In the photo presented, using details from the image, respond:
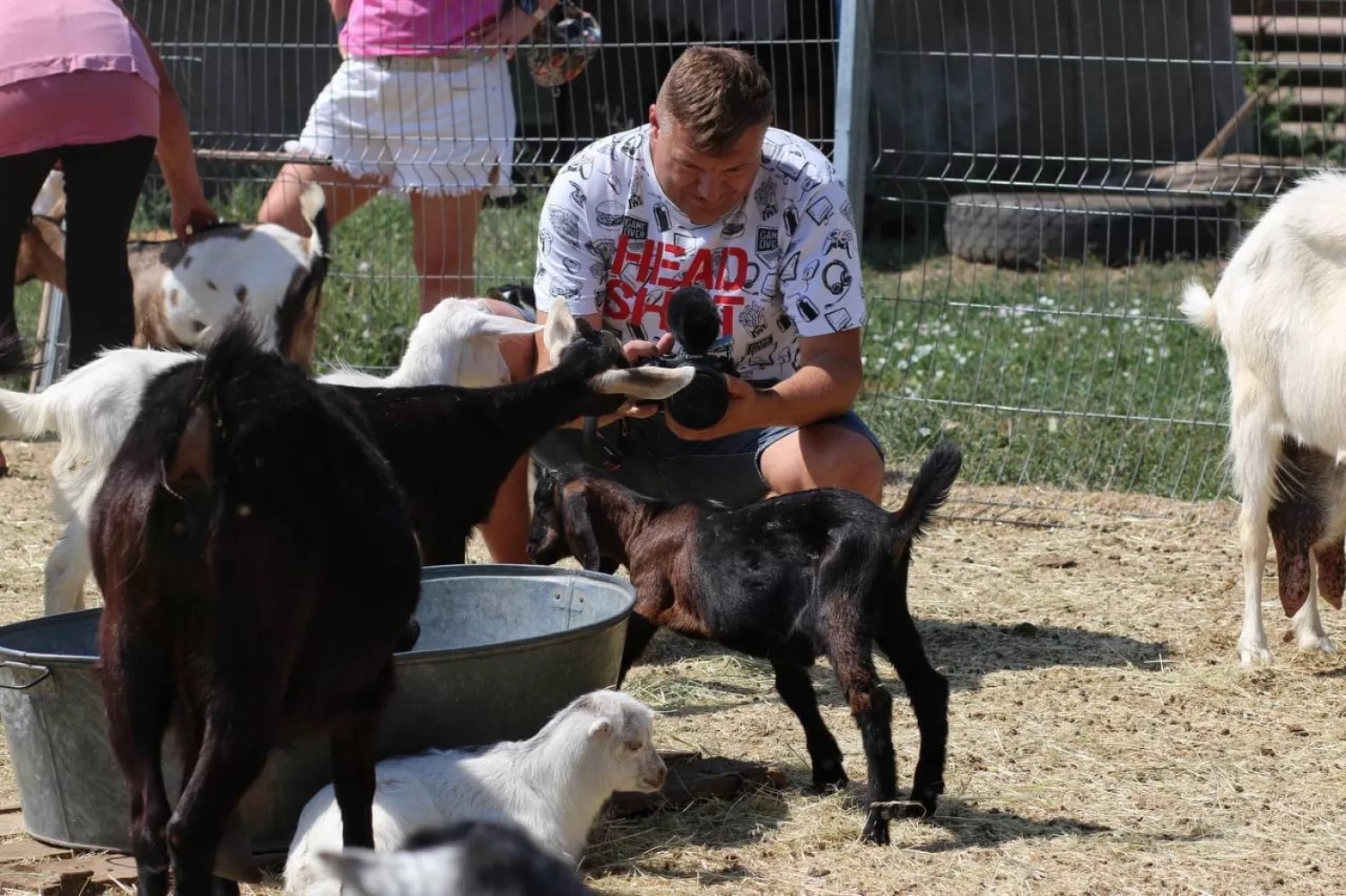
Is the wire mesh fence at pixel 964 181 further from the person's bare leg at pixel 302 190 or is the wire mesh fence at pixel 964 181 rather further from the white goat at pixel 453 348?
the white goat at pixel 453 348

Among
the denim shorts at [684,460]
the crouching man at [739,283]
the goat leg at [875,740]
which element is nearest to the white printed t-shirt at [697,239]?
the crouching man at [739,283]

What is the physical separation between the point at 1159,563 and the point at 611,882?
10.2 feet

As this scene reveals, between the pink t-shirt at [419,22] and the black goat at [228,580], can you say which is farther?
the pink t-shirt at [419,22]

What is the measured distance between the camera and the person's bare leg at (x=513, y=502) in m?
4.76

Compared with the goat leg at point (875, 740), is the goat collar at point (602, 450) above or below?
above

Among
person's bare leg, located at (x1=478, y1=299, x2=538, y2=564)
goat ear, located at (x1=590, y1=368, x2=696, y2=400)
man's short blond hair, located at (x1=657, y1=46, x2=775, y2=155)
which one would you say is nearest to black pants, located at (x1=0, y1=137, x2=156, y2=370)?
person's bare leg, located at (x1=478, y1=299, x2=538, y2=564)

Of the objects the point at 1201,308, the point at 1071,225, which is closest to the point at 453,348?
the point at 1201,308

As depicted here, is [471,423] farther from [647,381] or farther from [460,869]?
[460,869]

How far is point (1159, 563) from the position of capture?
18.1ft

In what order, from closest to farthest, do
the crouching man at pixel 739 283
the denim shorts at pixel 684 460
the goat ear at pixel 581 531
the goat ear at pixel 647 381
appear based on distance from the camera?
1. the goat ear at pixel 647 381
2. the goat ear at pixel 581 531
3. the crouching man at pixel 739 283
4. the denim shorts at pixel 684 460

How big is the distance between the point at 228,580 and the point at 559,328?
1.82 meters

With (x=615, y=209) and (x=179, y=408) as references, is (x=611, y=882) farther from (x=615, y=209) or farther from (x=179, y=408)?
(x=615, y=209)

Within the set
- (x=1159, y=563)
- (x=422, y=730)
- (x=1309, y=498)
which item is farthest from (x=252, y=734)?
(x=1159, y=563)

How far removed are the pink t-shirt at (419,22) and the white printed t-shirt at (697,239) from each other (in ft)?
7.54
